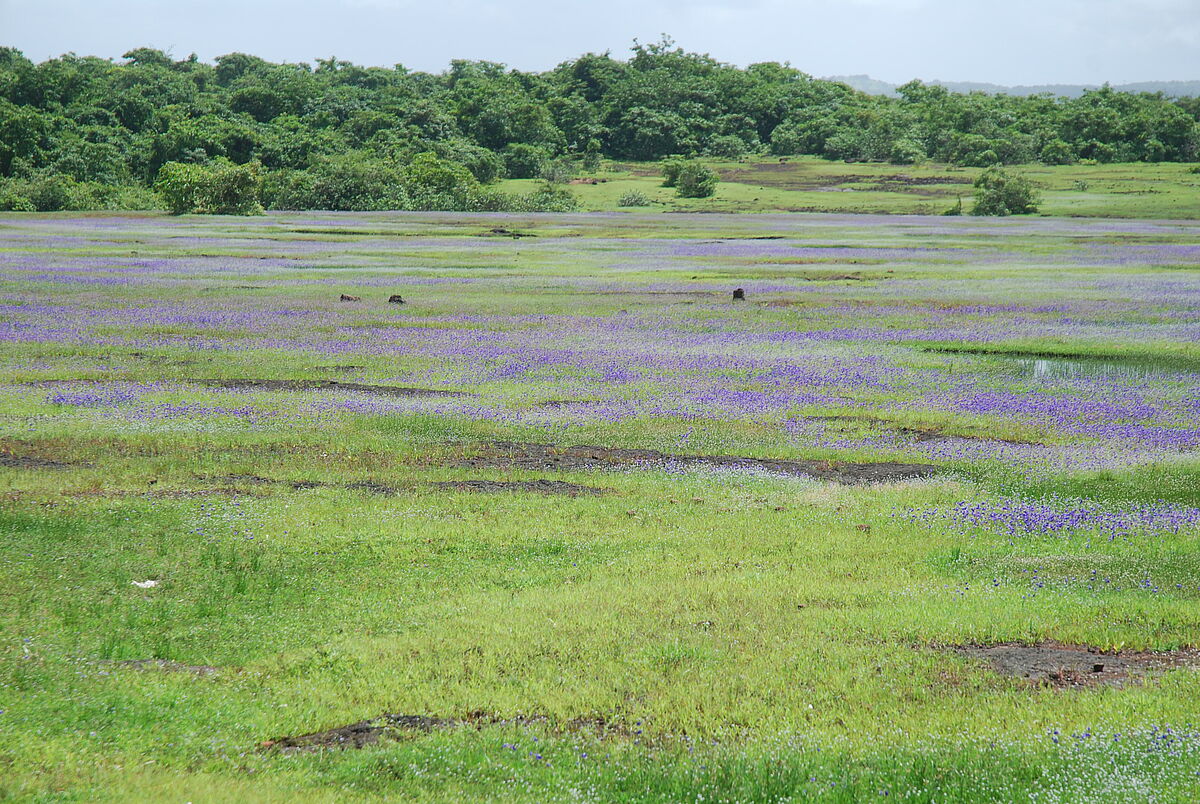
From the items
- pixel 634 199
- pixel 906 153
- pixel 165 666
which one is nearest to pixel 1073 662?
pixel 165 666

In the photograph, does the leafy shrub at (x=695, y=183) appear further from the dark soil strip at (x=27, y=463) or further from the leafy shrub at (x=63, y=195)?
the dark soil strip at (x=27, y=463)

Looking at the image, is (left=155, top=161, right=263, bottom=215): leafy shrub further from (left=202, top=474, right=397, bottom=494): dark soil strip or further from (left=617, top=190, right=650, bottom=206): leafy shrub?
(left=202, top=474, right=397, bottom=494): dark soil strip

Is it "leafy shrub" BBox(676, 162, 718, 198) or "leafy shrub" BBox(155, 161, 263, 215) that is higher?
"leafy shrub" BBox(676, 162, 718, 198)

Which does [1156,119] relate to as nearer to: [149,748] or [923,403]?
[923,403]

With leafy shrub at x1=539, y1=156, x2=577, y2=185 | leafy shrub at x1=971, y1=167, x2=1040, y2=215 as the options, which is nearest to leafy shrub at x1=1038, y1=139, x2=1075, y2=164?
leafy shrub at x1=971, y1=167, x2=1040, y2=215

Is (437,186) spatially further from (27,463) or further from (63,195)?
(27,463)

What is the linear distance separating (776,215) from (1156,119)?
81.5m

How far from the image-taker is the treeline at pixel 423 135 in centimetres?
12156

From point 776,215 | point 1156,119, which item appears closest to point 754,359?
point 776,215

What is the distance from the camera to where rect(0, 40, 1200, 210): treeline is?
12156 cm

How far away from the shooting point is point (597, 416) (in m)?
23.4

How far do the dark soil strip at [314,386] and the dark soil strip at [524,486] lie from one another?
8435 mm

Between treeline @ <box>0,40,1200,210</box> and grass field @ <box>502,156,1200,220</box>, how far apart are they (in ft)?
26.4

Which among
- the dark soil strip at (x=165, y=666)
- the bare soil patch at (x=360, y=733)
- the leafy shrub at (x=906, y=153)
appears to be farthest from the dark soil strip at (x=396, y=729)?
the leafy shrub at (x=906, y=153)
